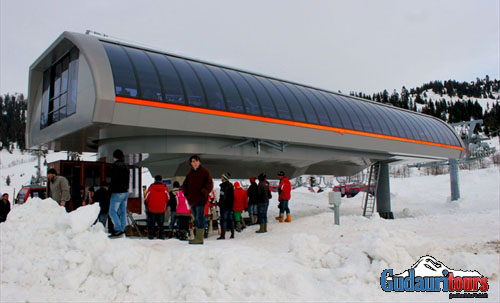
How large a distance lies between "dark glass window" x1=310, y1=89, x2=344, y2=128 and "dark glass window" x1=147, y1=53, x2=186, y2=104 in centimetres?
701

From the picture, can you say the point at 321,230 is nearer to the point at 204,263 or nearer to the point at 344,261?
the point at 344,261

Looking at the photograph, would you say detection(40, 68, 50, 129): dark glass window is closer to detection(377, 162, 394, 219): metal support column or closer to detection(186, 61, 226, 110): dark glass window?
detection(186, 61, 226, 110): dark glass window

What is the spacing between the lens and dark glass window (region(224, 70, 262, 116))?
1277 centimetres

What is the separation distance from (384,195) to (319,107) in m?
7.50

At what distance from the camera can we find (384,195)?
20.1 metres

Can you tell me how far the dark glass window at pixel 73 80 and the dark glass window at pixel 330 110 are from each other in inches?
382

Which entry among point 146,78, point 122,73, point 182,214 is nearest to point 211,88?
point 146,78

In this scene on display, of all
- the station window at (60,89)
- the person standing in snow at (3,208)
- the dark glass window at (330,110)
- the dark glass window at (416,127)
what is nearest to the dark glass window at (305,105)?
the dark glass window at (330,110)

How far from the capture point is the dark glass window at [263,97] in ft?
43.5

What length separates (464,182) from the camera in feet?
112

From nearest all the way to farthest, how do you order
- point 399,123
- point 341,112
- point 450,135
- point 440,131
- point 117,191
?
point 117,191 → point 341,112 → point 399,123 → point 440,131 → point 450,135

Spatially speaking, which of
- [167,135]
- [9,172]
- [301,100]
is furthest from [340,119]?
[9,172]

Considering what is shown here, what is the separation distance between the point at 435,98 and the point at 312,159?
156867mm

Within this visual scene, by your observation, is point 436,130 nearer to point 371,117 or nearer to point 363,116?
point 371,117
